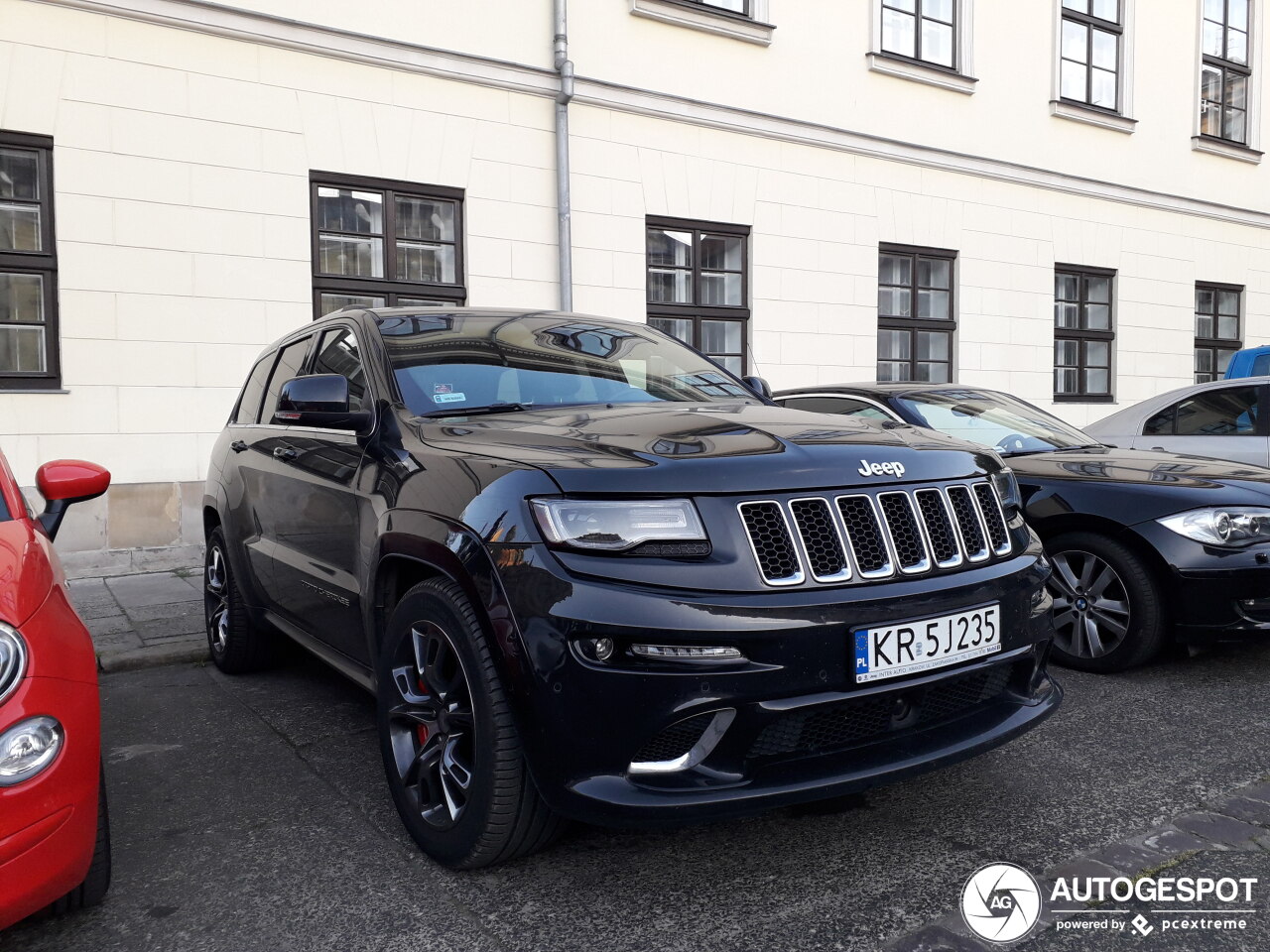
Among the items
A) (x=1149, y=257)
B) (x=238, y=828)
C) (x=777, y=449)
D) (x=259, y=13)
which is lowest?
(x=238, y=828)

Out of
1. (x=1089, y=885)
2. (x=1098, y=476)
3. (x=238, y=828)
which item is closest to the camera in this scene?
(x=1089, y=885)

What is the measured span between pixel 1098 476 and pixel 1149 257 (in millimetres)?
10994

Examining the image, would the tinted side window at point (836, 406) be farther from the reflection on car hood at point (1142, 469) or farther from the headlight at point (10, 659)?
the headlight at point (10, 659)

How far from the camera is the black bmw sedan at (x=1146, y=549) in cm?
402

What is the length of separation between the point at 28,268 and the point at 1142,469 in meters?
7.09

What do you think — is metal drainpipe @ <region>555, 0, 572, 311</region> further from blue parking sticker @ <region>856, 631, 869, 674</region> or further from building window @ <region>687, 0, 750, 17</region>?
blue parking sticker @ <region>856, 631, 869, 674</region>

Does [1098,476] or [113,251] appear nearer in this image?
[1098,476]

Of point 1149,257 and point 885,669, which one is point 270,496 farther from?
point 1149,257

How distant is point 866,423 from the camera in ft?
9.79

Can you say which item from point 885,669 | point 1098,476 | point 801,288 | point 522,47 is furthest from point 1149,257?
point 885,669

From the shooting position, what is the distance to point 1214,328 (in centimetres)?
1492

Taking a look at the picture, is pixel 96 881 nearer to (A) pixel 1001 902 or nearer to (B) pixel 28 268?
(A) pixel 1001 902

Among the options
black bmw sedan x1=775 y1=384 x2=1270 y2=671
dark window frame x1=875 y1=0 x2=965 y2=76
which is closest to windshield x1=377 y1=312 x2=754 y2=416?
A: black bmw sedan x1=775 y1=384 x2=1270 y2=671

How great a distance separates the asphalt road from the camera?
2273mm
